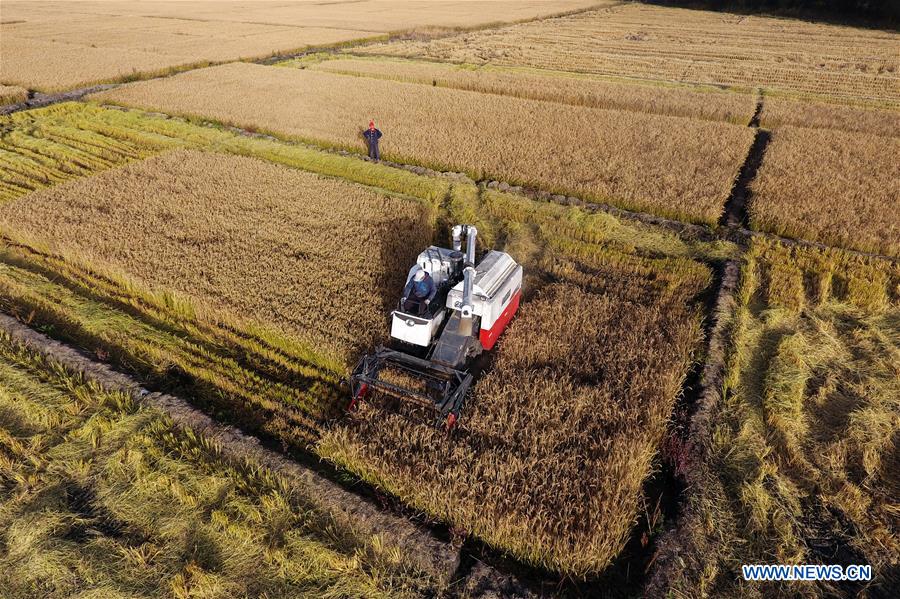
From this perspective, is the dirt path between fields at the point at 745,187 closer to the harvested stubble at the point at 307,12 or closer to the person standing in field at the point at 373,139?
the person standing in field at the point at 373,139

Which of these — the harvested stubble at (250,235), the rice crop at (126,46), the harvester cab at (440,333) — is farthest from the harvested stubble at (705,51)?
the harvester cab at (440,333)

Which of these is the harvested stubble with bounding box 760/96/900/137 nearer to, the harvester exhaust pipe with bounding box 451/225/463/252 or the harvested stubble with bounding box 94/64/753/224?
the harvested stubble with bounding box 94/64/753/224

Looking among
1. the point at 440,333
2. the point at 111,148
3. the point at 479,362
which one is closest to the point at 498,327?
the point at 479,362

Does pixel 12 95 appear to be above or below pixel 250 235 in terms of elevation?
above

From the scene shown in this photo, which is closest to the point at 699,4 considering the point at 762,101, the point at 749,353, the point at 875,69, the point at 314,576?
the point at 875,69

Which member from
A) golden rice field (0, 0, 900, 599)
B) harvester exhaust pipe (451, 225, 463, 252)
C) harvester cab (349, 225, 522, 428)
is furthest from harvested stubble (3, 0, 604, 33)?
harvester cab (349, 225, 522, 428)

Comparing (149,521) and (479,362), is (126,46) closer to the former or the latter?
(479,362)
